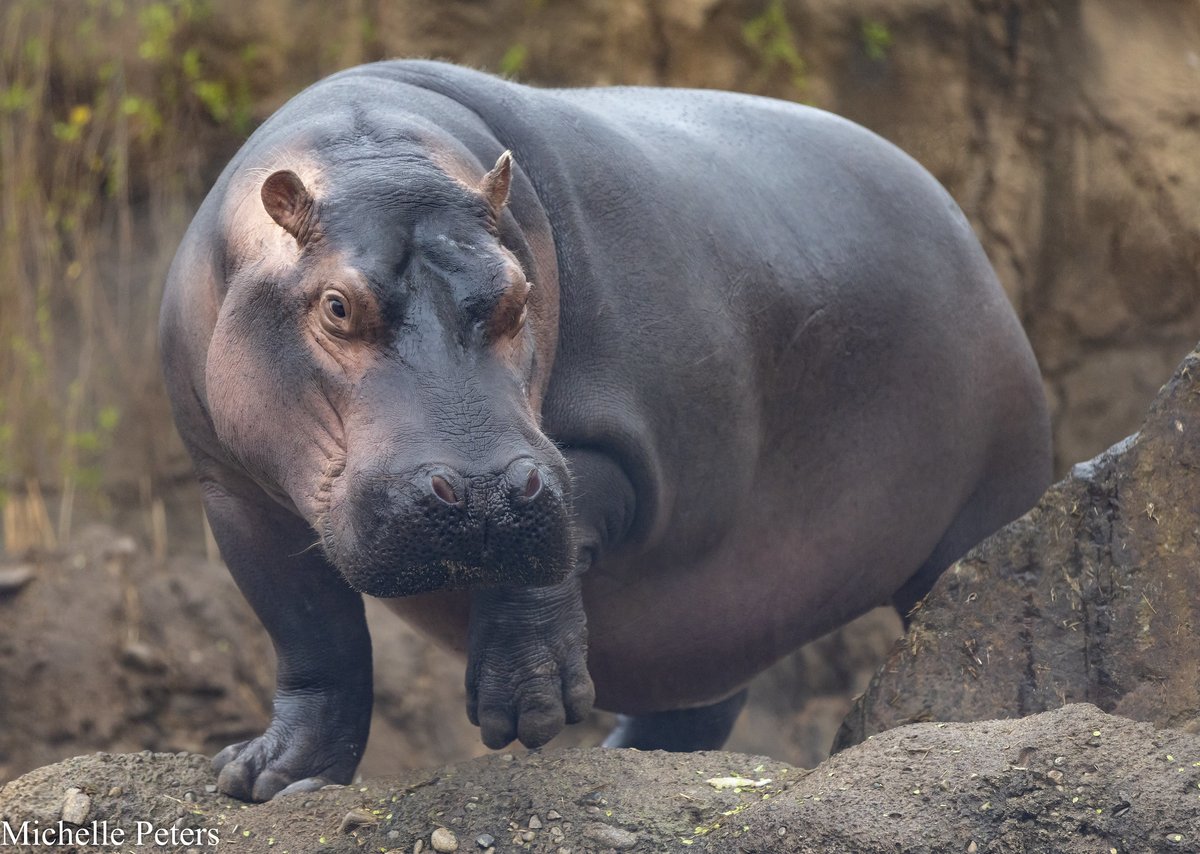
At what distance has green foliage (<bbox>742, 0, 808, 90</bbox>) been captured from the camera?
24.5ft

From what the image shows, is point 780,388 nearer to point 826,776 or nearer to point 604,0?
point 826,776

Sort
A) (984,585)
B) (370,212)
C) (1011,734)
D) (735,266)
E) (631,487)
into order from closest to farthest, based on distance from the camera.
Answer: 1. (1011,734)
2. (370,212)
3. (984,585)
4. (631,487)
5. (735,266)

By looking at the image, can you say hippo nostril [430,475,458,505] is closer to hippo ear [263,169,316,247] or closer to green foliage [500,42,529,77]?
hippo ear [263,169,316,247]

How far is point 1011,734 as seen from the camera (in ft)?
9.46

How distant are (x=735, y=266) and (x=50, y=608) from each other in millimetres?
4247

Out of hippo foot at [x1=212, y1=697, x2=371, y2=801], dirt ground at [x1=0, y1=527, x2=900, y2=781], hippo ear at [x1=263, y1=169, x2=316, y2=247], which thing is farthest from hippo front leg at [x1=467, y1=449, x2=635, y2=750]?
dirt ground at [x1=0, y1=527, x2=900, y2=781]

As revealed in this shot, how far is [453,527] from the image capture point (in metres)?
2.88

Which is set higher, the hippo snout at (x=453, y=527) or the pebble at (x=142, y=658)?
the hippo snout at (x=453, y=527)

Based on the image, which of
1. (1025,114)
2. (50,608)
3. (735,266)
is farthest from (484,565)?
(1025,114)

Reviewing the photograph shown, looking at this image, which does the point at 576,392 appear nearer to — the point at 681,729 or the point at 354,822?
the point at 354,822

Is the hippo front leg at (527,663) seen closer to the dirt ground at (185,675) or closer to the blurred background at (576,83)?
the dirt ground at (185,675)

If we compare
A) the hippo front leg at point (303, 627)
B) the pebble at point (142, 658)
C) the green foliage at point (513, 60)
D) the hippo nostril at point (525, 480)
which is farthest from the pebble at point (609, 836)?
the green foliage at point (513, 60)

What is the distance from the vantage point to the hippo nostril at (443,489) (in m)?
2.87

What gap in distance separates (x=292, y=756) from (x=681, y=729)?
189cm
